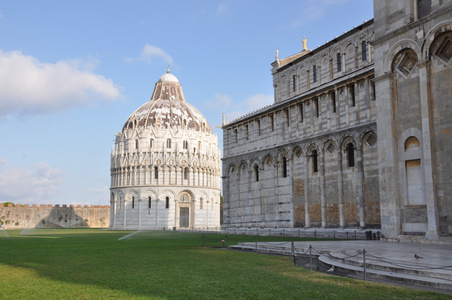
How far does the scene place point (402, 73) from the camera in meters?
23.2

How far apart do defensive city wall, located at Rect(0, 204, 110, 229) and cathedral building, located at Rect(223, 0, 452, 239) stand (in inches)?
2558

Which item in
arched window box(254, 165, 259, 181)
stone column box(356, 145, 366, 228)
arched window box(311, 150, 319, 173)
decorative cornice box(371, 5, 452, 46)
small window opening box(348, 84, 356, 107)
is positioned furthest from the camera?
arched window box(254, 165, 259, 181)

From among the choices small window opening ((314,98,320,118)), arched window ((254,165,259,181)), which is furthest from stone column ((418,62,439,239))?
arched window ((254,165,259,181))

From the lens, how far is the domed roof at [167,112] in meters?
94.8

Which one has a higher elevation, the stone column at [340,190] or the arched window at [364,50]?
the arched window at [364,50]

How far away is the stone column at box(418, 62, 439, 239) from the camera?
807 inches

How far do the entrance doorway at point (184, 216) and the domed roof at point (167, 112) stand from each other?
1749cm

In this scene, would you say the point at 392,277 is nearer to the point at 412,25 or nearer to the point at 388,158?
the point at 388,158

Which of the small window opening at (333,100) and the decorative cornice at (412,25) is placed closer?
the decorative cornice at (412,25)

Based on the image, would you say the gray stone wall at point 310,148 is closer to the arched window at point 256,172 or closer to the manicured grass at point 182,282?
the arched window at point 256,172

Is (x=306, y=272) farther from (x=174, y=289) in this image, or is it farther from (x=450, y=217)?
(x=450, y=217)

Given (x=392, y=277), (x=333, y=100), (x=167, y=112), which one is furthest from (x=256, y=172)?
(x=167, y=112)

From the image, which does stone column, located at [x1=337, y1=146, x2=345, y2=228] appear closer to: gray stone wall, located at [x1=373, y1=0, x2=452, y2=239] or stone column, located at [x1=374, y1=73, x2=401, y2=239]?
stone column, located at [x1=374, y1=73, x2=401, y2=239]

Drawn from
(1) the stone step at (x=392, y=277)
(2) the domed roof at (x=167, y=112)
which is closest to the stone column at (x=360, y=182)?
(1) the stone step at (x=392, y=277)
